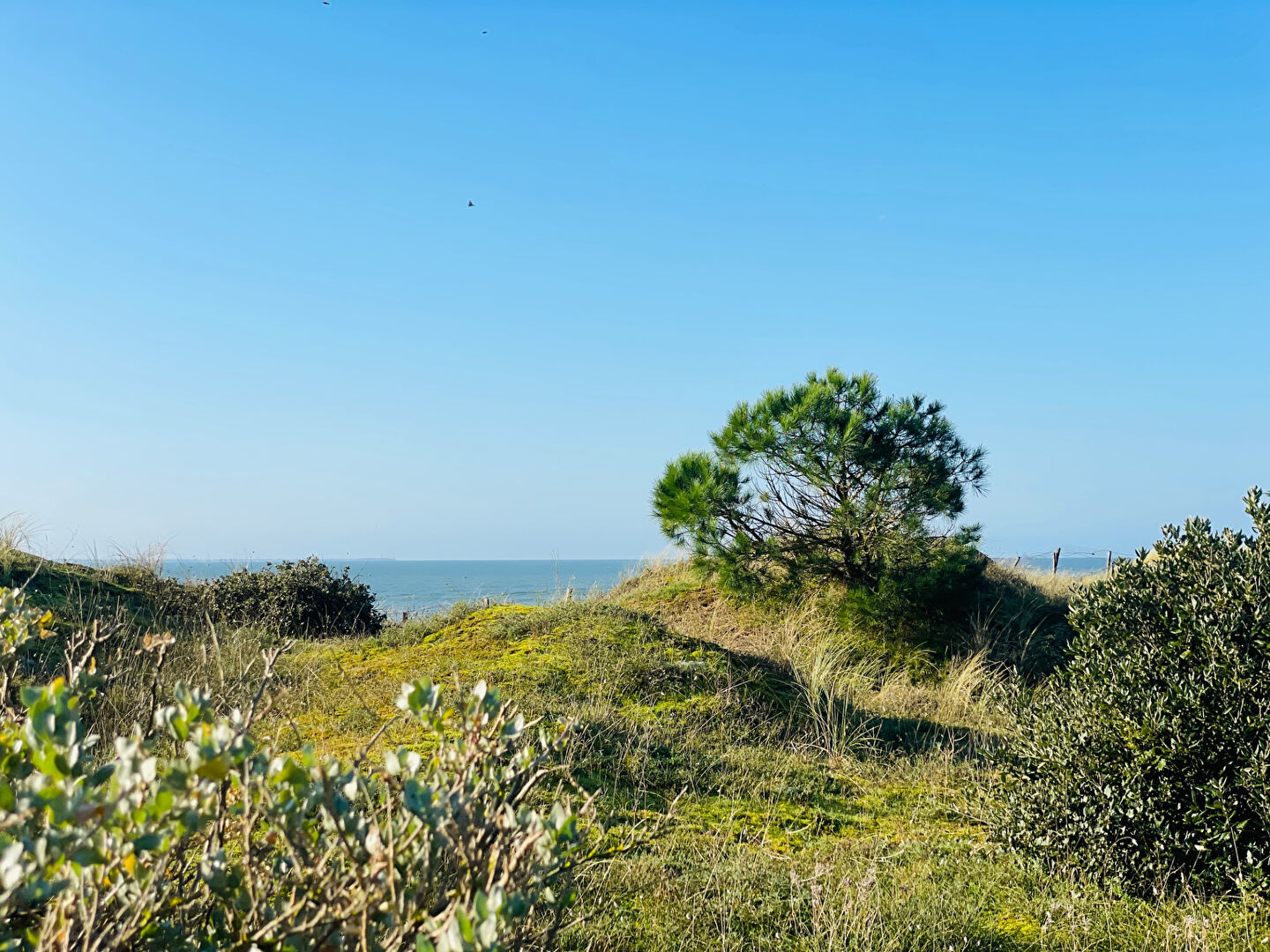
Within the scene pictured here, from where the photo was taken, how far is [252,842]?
191 cm

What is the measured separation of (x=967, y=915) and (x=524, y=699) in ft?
12.0

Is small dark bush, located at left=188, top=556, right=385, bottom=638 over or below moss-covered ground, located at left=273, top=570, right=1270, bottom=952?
over

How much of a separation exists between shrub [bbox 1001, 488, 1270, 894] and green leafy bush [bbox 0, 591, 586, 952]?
3199 mm

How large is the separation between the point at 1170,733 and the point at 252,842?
3861 millimetres

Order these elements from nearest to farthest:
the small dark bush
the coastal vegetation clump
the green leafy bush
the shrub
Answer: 1. the green leafy bush
2. the coastal vegetation clump
3. the shrub
4. the small dark bush

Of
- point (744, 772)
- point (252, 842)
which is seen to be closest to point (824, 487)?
point (744, 772)

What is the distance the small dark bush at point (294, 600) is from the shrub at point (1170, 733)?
8919 millimetres

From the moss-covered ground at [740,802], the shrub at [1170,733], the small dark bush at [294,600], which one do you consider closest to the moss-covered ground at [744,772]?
the moss-covered ground at [740,802]

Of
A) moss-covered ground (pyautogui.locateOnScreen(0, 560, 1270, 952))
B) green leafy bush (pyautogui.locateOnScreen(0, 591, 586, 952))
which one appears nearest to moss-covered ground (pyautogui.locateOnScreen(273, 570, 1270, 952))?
moss-covered ground (pyautogui.locateOnScreen(0, 560, 1270, 952))

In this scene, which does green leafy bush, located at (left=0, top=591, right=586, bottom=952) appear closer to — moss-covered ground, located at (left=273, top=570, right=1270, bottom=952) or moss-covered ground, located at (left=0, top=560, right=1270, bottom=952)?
moss-covered ground, located at (left=0, top=560, right=1270, bottom=952)

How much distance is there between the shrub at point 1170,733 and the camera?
3.82 metres

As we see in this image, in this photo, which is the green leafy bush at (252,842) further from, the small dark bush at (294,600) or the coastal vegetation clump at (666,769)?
the small dark bush at (294,600)

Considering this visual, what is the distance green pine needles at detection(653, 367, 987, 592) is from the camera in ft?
39.5

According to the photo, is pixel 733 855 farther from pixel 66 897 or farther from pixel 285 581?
pixel 285 581
